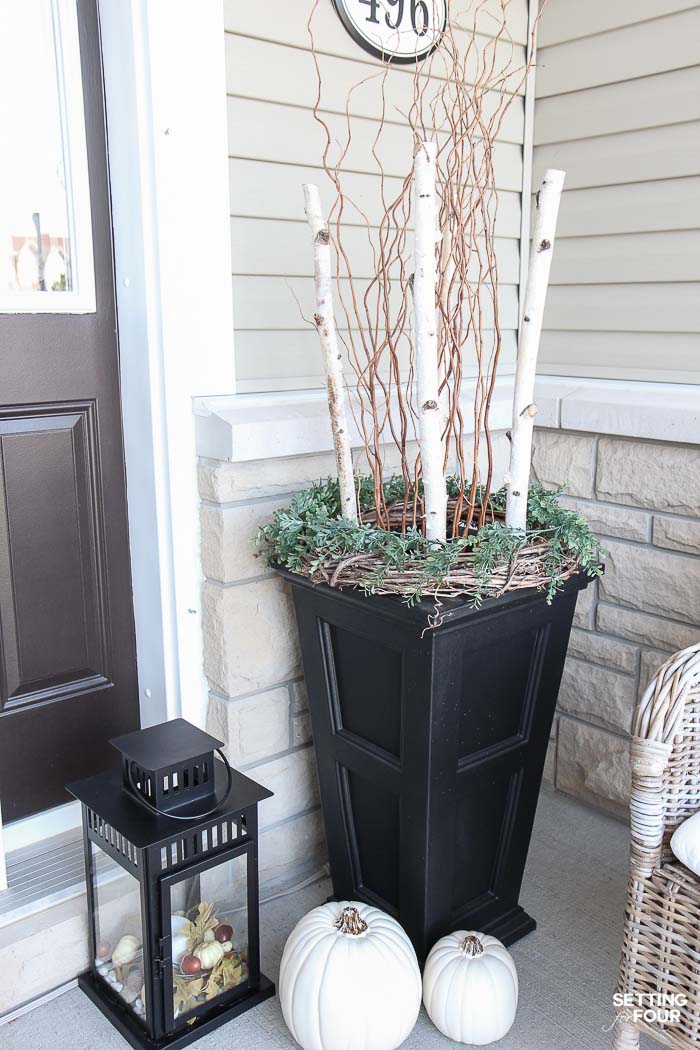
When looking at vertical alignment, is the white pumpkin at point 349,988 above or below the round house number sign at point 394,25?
below

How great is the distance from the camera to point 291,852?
209 cm

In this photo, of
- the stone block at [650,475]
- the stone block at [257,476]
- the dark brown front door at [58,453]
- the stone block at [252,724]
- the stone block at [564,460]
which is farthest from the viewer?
the stone block at [564,460]

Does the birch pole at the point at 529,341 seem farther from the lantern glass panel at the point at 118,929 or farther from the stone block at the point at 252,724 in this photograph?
the lantern glass panel at the point at 118,929

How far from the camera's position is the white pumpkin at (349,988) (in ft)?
4.99

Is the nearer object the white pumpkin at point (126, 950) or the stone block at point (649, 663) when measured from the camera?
the white pumpkin at point (126, 950)

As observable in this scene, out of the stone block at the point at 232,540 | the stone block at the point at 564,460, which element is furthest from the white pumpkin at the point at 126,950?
the stone block at the point at 564,460

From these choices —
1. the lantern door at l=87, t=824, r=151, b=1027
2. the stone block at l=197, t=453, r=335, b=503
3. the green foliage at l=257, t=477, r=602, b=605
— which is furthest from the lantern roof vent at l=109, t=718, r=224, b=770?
the stone block at l=197, t=453, r=335, b=503

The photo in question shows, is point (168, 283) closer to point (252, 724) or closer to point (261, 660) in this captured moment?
point (261, 660)

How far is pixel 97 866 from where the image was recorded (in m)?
1.68

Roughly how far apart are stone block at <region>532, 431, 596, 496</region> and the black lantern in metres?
1.15

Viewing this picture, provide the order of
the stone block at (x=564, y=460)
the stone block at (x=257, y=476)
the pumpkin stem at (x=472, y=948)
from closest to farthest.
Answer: the pumpkin stem at (x=472, y=948) < the stone block at (x=257, y=476) < the stone block at (x=564, y=460)

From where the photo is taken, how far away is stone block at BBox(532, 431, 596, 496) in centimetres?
229

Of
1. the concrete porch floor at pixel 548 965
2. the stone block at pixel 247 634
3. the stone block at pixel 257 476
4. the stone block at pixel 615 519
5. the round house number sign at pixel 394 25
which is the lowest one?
the concrete porch floor at pixel 548 965

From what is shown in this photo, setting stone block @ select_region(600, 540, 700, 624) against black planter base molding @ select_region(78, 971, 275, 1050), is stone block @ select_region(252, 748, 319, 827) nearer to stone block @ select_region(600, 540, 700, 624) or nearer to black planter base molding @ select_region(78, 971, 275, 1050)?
black planter base molding @ select_region(78, 971, 275, 1050)
